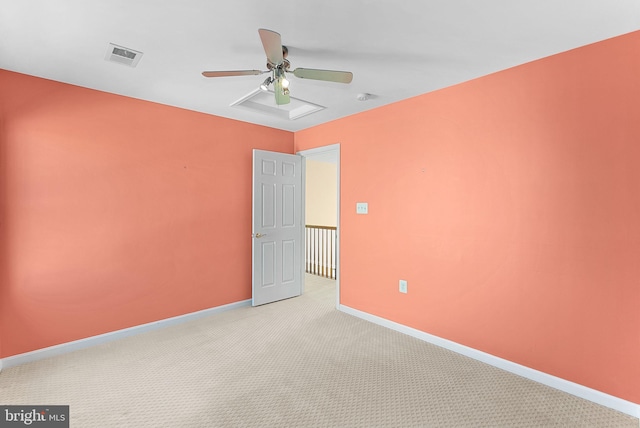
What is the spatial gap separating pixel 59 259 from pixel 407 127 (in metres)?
3.56

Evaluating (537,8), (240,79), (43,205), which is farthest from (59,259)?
(537,8)

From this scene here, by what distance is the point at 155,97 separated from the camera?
3066 mm

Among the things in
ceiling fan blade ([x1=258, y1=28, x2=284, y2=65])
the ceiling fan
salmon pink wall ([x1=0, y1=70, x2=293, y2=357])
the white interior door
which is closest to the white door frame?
the white interior door

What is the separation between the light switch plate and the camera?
3.55 meters

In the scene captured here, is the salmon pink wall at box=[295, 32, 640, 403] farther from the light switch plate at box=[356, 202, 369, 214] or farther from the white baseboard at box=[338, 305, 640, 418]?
the light switch plate at box=[356, 202, 369, 214]

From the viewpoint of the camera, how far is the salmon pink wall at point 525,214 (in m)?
1.96

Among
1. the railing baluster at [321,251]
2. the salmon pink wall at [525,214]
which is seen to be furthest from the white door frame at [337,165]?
the railing baluster at [321,251]

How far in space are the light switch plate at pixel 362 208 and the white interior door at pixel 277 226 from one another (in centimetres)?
112

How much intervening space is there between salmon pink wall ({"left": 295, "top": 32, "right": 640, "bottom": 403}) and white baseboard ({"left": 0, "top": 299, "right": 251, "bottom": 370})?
2.13 metres

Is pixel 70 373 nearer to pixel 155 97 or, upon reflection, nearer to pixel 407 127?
pixel 155 97

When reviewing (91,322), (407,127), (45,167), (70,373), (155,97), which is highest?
(155,97)

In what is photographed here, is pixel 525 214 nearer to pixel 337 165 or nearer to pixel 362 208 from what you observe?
pixel 362 208

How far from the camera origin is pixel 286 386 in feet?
7.25

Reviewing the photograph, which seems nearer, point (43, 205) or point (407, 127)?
point (43, 205)
